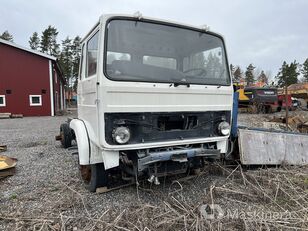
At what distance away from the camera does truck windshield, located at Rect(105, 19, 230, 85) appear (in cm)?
289

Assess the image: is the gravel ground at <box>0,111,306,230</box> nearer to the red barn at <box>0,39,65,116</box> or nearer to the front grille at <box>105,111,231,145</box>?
the front grille at <box>105,111,231,145</box>

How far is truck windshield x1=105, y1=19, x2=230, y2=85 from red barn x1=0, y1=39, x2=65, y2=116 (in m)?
18.2

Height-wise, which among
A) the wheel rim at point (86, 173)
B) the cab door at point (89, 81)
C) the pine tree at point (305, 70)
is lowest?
the wheel rim at point (86, 173)

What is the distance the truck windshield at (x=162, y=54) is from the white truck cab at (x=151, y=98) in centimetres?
1

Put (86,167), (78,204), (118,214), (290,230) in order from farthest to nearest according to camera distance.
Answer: (86,167) < (78,204) < (118,214) < (290,230)

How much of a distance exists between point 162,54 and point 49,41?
49694 mm

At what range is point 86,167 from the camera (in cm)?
373

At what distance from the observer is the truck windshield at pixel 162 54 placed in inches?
114

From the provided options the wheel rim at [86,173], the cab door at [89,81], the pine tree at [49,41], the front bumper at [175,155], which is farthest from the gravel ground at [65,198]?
A: the pine tree at [49,41]

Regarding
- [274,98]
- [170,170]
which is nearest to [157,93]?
[170,170]

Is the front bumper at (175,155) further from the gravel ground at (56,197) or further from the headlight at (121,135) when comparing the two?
the gravel ground at (56,197)

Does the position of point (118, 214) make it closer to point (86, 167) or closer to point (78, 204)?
point (78, 204)

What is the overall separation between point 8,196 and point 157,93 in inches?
104

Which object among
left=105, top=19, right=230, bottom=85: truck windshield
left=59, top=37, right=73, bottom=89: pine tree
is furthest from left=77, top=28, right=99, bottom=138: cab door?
left=59, top=37, right=73, bottom=89: pine tree
